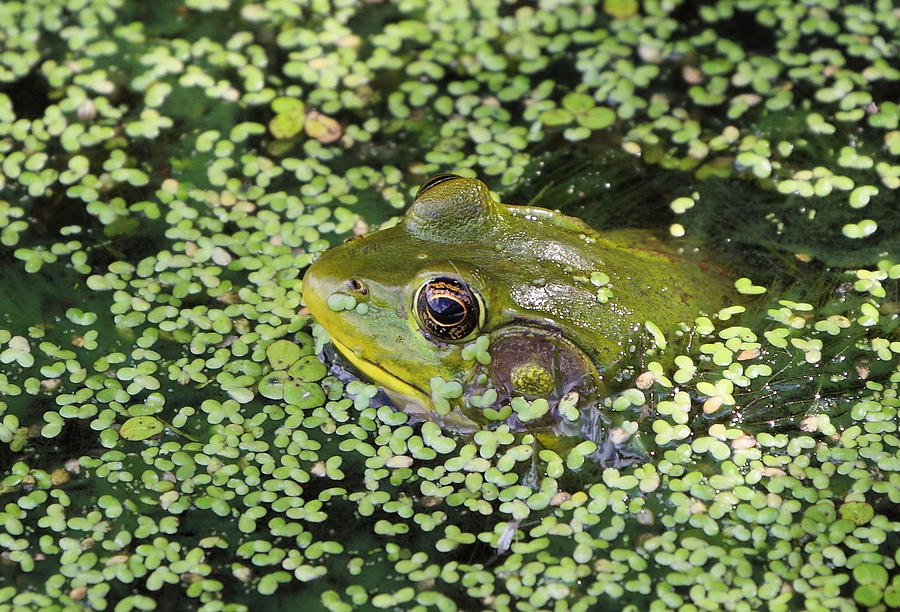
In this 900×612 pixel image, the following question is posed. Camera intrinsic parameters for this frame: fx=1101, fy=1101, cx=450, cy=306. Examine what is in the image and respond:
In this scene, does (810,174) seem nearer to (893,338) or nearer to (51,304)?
(893,338)

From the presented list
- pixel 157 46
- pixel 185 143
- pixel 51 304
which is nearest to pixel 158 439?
pixel 51 304

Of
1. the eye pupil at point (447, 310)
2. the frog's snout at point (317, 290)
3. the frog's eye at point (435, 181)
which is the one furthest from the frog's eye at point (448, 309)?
the frog's eye at point (435, 181)

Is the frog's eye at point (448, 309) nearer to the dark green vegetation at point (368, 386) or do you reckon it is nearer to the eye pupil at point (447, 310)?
the eye pupil at point (447, 310)

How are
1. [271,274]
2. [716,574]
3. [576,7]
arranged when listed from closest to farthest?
[716,574]
[271,274]
[576,7]

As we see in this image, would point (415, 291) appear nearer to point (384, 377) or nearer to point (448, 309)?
point (448, 309)

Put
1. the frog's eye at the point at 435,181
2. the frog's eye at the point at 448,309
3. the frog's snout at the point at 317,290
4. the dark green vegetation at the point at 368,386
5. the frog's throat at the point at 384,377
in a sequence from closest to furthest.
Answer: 1. the dark green vegetation at the point at 368,386
2. the frog's eye at the point at 448,309
3. the frog's snout at the point at 317,290
4. the frog's throat at the point at 384,377
5. the frog's eye at the point at 435,181

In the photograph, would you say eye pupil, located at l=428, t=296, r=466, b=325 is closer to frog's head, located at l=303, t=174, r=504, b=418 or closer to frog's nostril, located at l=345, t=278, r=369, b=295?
frog's head, located at l=303, t=174, r=504, b=418
